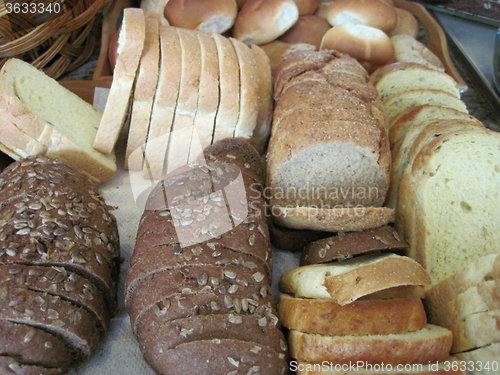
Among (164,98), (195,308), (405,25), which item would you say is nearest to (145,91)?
(164,98)

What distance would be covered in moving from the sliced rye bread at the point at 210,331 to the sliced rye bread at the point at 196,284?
0.11 m

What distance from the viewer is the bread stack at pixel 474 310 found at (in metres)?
1.62

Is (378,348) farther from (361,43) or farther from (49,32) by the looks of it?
(49,32)

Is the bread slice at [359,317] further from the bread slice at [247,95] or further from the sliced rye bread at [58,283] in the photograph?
the bread slice at [247,95]

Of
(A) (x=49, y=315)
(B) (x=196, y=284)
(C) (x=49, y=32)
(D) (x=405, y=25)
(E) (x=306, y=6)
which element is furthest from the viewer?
(D) (x=405, y=25)

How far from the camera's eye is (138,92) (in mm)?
2418

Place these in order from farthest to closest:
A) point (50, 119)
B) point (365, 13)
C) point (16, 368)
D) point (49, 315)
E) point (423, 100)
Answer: point (365, 13) → point (423, 100) → point (50, 119) → point (49, 315) → point (16, 368)

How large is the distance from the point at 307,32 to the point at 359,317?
2496 millimetres

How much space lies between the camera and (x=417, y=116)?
2508 millimetres

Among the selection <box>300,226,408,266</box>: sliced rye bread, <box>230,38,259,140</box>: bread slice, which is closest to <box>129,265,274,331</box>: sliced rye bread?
<box>300,226,408,266</box>: sliced rye bread

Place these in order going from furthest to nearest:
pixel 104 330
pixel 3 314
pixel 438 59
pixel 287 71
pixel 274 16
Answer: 1. pixel 438 59
2. pixel 274 16
3. pixel 287 71
4. pixel 104 330
5. pixel 3 314

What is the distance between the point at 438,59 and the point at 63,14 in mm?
3104

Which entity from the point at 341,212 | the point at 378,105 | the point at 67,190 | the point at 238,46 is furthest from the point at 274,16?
the point at 67,190

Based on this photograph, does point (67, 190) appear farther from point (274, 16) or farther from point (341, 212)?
point (274, 16)
